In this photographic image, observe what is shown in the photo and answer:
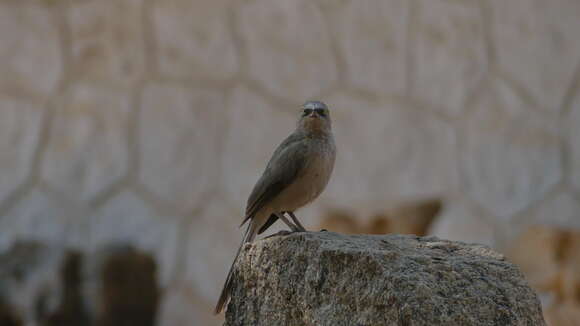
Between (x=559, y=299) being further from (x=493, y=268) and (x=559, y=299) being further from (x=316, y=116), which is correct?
(x=493, y=268)

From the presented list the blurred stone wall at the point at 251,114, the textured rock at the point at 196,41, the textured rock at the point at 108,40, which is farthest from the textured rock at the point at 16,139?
the textured rock at the point at 196,41

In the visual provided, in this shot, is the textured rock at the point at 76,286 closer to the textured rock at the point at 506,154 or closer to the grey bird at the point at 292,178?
the textured rock at the point at 506,154

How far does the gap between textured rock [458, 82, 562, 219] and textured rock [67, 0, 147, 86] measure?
91.1 inches

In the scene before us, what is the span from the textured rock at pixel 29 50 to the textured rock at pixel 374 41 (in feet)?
6.51

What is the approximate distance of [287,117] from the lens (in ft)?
23.0

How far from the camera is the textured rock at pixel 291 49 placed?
23.1ft

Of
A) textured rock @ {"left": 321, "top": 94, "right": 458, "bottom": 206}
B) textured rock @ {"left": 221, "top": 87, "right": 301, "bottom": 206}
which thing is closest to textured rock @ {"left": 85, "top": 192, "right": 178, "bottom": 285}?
textured rock @ {"left": 221, "top": 87, "right": 301, "bottom": 206}

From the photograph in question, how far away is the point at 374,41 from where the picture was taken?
23.1 feet

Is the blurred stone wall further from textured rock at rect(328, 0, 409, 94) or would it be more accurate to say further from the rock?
the rock

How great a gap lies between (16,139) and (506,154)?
11.1 ft

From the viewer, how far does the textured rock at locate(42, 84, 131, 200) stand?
709cm

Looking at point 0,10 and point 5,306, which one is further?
point 0,10

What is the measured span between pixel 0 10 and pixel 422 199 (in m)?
3.27

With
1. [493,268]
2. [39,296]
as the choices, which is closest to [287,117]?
[39,296]
